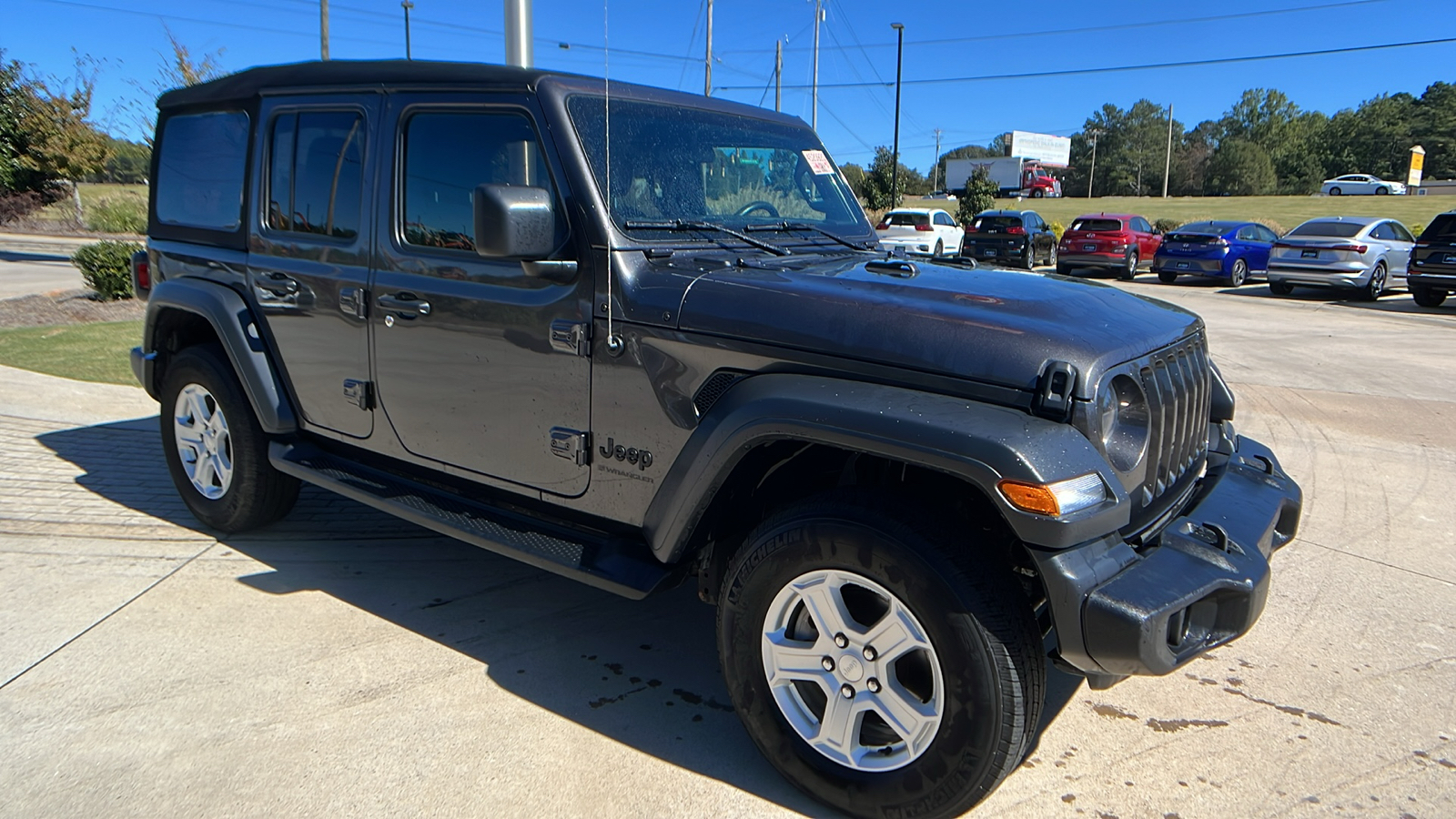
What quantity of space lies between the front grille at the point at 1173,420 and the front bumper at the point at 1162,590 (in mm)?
87

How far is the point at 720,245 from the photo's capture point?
334cm

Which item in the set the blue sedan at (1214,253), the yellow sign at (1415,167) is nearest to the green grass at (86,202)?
the blue sedan at (1214,253)

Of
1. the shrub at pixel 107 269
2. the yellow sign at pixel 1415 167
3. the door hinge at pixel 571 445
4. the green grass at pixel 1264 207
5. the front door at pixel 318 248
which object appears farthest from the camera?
the yellow sign at pixel 1415 167

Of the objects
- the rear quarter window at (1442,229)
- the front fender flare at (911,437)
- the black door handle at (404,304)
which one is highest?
the rear quarter window at (1442,229)

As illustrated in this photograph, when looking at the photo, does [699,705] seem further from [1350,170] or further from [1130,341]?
[1350,170]

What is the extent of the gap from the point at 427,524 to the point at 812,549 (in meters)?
1.59

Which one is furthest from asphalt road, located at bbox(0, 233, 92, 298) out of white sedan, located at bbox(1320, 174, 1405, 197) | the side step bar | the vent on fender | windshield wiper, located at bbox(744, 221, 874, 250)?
white sedan, located at bbox(1320, 174, 1405, 197)

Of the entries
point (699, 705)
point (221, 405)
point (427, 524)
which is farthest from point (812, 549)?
point (221, 405)

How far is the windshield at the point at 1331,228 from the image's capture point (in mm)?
18641

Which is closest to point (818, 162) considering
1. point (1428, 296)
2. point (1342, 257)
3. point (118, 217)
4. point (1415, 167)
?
point (1428, 296)

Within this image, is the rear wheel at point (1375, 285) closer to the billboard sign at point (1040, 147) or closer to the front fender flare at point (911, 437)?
the front fender flare at point (911, 437)

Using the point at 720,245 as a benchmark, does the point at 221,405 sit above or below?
below

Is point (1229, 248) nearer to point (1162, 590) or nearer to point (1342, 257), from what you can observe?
point (1342, 257)

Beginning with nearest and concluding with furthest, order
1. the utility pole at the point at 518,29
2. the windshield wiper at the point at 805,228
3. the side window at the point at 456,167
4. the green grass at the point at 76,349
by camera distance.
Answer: the side window at the point at 456,167
the windshield wiper at the point at 805,228
the utility pole at the point at 518,29
the green grass at the point at 76,349
